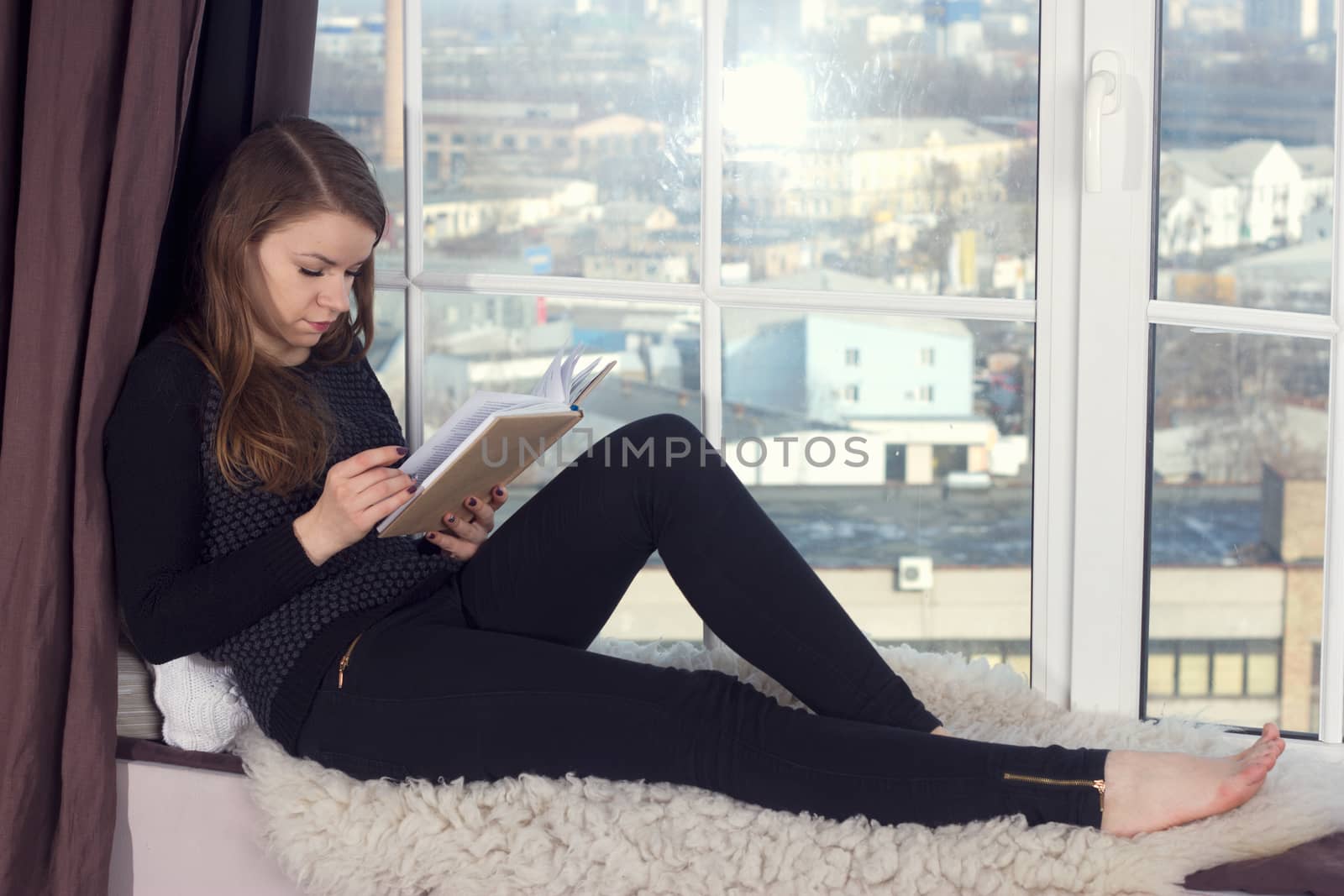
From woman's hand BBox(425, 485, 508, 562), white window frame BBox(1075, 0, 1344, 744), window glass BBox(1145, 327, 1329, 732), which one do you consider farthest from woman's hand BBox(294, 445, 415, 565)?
window glass BBox(1145, 327, 1329, 732)

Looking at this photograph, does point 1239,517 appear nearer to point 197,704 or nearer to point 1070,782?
point 1070,782

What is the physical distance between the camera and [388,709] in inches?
55.9

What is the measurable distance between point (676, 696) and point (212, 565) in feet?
1.94

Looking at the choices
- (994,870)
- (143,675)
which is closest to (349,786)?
(143,675)

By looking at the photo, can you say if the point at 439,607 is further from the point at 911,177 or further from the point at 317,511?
the point at 911,177

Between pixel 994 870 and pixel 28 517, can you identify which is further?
pixel 28 517

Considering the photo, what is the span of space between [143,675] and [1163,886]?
4.25ft

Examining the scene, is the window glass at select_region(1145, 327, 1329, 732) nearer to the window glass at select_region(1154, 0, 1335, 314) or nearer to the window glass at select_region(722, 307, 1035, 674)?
the window glass at select_region(1154, 0, 1335, 314)

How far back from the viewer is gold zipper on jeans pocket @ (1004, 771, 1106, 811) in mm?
1297

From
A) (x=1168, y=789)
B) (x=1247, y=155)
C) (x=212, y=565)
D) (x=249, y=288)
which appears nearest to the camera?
(x=1168, y=789)

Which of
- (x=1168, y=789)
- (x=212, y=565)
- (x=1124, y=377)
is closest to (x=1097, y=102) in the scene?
(x=1124, y=377)

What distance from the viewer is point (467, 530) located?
67.0 inches

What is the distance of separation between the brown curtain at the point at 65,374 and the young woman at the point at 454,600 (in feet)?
0.17

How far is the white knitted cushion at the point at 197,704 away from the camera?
150 centimetres
